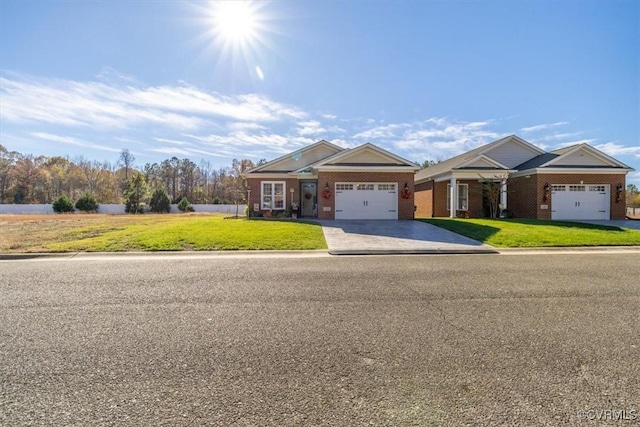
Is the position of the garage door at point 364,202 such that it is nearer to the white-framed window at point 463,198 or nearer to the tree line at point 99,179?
the white-framed window at point 463,198

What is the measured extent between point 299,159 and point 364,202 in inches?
238

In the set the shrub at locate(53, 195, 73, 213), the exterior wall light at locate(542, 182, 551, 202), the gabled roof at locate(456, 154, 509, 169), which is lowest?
the shrub at locate(53, 195, 73, 213)

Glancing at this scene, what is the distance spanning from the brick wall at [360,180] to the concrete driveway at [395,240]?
7.72ft

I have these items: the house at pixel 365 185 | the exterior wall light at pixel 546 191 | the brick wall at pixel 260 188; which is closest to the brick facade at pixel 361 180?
the house at pixel 365 185

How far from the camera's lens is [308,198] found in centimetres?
2211

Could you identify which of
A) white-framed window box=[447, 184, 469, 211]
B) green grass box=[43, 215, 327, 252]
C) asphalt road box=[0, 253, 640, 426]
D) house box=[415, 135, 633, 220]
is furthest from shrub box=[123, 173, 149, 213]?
asphalt road box=[0, 253, 640, 426]

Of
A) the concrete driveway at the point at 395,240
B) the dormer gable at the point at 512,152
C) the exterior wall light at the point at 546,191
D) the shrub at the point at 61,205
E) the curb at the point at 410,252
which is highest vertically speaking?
the dormer gable at the point at 512,152

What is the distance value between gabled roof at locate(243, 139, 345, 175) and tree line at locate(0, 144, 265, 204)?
2522 centimetres

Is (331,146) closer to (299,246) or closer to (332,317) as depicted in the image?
(299,246)

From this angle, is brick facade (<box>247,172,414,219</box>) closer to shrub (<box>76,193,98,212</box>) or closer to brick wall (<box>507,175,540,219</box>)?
brick wall (<box>507,175,540,219</box>)

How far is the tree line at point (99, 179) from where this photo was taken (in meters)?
53.7

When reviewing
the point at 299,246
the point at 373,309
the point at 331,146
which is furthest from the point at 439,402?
the point at 331,146

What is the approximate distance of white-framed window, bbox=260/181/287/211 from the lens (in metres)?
21.5

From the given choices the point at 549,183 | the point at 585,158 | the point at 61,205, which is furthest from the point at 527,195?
the point at 61,205
